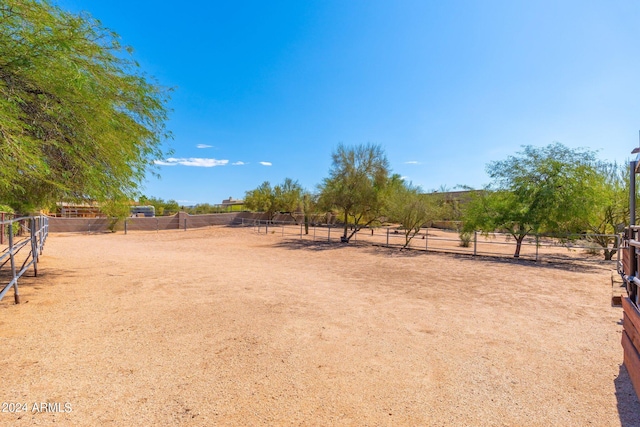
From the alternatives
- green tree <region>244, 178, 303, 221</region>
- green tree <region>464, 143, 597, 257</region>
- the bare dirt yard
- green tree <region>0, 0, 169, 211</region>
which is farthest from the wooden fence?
green tree <region>244, 178, 303, 221</region>

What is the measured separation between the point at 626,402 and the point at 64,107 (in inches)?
313

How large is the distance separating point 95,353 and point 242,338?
1757 mm

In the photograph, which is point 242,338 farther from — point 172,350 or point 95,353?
point 95,353

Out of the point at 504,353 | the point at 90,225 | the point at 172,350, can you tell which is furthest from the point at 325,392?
the point at 90,225

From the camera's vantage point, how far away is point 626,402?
10.7ft

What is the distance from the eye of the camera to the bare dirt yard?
118 inches

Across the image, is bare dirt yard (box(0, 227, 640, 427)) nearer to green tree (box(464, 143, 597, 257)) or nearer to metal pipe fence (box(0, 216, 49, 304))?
metal pipe fence (box(0, 216, 49, 304))

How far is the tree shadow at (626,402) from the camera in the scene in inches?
118

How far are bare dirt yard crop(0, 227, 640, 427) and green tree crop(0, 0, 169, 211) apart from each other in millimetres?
2289

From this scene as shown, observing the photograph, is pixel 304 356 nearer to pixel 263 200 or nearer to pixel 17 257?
pixel 17 257

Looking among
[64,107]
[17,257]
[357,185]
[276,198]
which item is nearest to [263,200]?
[276,198]

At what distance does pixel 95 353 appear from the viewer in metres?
4.05

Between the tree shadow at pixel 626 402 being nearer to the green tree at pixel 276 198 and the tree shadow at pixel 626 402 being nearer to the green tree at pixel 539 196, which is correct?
the green tree at pixel 539 196

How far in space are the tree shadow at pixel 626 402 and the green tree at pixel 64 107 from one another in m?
6.89
